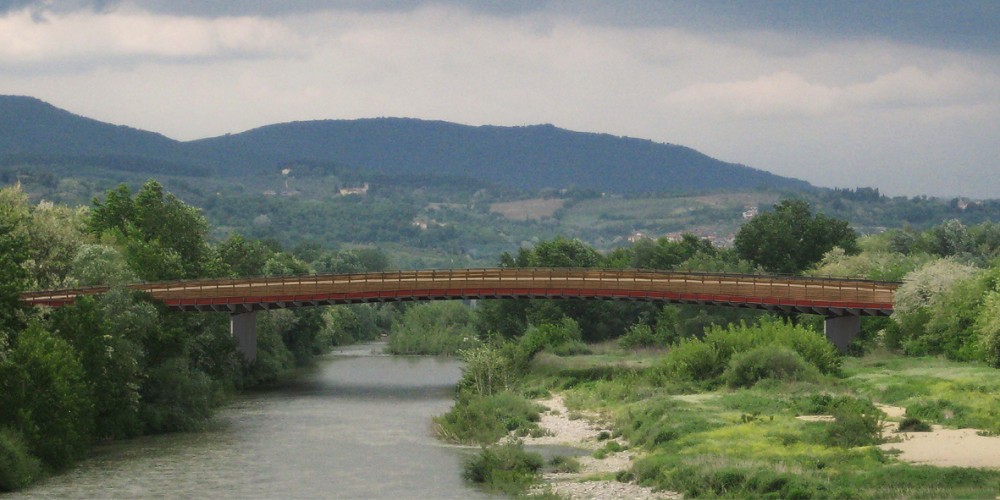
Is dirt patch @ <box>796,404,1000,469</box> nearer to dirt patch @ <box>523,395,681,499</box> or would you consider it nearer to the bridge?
dirt patch @ <box>523,395,681,499</box>

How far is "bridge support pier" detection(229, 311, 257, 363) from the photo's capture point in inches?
4178

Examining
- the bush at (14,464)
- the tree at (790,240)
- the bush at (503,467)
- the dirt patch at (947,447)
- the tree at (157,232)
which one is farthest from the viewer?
the tree at (790,240)

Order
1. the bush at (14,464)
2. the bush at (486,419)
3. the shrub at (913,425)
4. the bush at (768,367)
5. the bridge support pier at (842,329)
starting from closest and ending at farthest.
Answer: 1. the shrub at (913,425)
2. the bush at (14,464)
3. the bush at (486,419)
4. the bush at (768,367)
5. the bridge support pier at (842,329)

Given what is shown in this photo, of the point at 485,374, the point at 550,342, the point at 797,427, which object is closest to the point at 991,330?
the point at 797,427

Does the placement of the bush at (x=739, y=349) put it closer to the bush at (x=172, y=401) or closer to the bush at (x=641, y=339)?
the bush at (x=172, y=401)

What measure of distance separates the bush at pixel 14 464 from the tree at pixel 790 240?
101 m

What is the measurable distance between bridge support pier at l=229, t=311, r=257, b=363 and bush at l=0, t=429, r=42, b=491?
1773 inches

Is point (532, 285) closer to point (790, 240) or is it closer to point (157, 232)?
point (157, 232)

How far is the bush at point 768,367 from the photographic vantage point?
74750mm

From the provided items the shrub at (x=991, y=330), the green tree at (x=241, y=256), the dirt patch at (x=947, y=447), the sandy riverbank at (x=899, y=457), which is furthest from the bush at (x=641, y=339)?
the dirt patch at (x=947, y=447)

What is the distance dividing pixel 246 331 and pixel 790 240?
64.8 metres

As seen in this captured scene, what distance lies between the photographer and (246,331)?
107188mm

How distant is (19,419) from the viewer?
6122cm

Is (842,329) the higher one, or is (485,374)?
(842,329)
